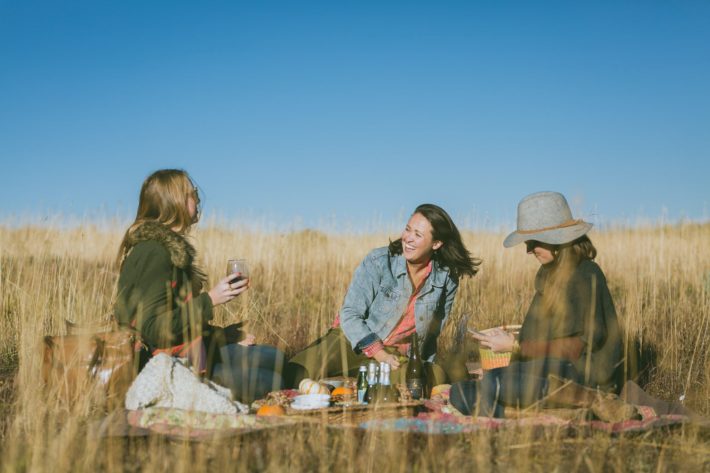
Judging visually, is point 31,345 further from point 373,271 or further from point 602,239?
point 602,239

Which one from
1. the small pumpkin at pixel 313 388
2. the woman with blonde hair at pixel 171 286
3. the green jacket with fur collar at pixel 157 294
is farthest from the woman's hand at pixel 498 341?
the green jacket with fur collar at pixel 157 294

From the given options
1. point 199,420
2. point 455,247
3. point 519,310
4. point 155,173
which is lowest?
point 199,420

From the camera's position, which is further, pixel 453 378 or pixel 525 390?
pixel 453 378

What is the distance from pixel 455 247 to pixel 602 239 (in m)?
7.17

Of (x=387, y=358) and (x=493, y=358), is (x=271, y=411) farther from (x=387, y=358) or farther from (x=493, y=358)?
(x=493, y=358)

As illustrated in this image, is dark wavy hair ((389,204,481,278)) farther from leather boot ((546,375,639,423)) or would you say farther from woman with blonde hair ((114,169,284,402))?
woman with blonde hair ((114,169,284,402))

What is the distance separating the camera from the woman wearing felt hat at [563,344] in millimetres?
3258

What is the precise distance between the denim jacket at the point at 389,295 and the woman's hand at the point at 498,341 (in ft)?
2.67

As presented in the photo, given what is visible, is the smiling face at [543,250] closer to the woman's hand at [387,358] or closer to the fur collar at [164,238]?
the woman's hand at [387,358]

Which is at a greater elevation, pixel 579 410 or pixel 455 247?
pixel 455 247

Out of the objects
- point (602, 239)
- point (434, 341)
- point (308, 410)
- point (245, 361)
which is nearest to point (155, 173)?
point (245, 361)

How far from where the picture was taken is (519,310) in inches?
242

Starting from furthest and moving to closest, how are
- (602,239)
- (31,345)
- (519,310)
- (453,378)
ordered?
(602,239), (519,310), (453,378), (31,345)

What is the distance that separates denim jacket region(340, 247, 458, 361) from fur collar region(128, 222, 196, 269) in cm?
135
